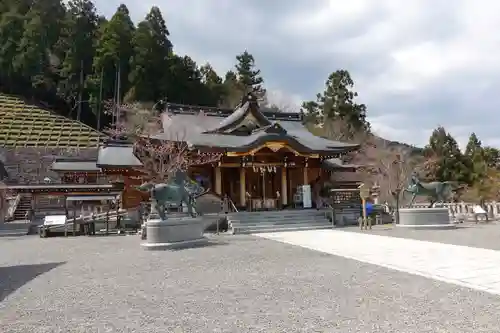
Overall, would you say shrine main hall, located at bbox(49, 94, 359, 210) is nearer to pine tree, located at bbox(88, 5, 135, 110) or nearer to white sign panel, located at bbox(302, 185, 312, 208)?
white sign panel, located at bbox(302, 185, 312, 208)

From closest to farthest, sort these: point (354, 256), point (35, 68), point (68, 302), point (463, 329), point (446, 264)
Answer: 1. point (463, 329)
2. point (68, 302)
3. point (446, 264)
4. point (354, 256)
5. point (35, 68)

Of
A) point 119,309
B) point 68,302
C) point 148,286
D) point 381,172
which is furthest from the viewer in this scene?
point 381,172

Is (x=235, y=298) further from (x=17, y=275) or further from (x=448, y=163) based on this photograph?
(x=448, y=163)

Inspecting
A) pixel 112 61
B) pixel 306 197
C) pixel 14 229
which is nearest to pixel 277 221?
pixel 306 197

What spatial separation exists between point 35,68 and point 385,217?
150 feet

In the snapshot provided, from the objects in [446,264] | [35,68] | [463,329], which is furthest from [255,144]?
[35,68]

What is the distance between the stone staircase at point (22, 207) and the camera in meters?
26.7

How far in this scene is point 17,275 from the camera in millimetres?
8156

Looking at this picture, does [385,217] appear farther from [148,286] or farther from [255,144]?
[148,286]

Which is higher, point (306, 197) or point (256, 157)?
point (256, 157)

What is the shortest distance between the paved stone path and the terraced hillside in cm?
3764

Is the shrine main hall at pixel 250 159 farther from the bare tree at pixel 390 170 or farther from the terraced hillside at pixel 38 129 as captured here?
the terraced hillside at pixel 38 129

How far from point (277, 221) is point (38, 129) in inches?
1464

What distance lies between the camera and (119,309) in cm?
519
